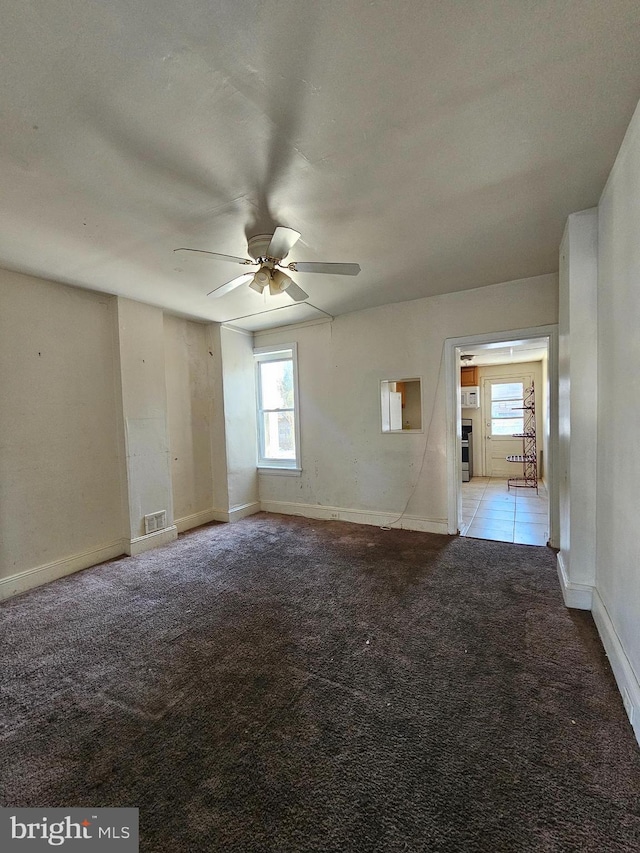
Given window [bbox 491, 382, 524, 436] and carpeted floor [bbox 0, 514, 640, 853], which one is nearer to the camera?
carpeted floor [bbox 0, 514, 640, 853]

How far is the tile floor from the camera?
3787 millimetres

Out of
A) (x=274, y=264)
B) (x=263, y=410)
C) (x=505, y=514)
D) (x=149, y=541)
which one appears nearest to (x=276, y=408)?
(x=263, y=410)

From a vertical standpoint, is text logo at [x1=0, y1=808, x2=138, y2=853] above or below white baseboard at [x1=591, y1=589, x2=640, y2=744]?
below

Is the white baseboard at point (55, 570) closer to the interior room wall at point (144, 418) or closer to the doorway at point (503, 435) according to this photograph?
the interior room wall at point (144, 418)

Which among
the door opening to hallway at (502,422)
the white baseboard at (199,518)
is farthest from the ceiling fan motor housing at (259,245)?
the door opening to hallway at (502,422)

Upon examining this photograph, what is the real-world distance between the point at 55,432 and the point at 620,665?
4.20 m

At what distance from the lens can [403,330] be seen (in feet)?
13.1

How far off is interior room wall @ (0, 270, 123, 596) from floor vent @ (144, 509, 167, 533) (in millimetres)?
253

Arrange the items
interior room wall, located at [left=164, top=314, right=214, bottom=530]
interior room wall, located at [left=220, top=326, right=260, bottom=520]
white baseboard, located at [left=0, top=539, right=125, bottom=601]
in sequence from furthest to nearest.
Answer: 1. interior room wall, located at [left=220, top=326, right=260, bottom=520]
2. interior room wall, located at [left=164, top=314, right=214, bottom=530]
3. white baseboard, located at [left=0, top=539, right=125, bottom=601]

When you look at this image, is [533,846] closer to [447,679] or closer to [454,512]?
[447,679]

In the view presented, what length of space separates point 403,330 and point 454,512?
2.09 metres

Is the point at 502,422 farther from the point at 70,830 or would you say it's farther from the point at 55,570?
the point at 70,830

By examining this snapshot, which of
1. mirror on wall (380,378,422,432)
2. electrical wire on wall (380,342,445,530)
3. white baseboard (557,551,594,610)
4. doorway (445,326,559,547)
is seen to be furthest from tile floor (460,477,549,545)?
mirror on wall (380,378,422,432)

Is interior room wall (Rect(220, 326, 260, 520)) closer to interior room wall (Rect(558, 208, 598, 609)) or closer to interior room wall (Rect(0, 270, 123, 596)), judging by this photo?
interior room wall (Rect(0, 270, 123, 596))
